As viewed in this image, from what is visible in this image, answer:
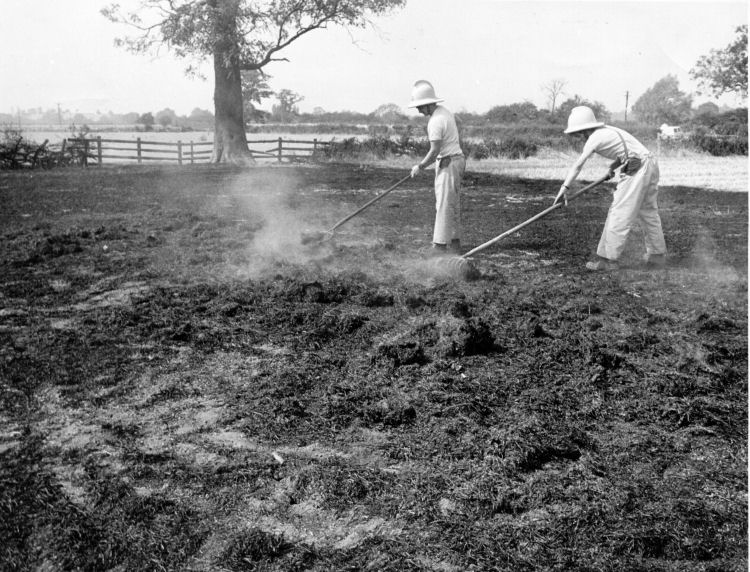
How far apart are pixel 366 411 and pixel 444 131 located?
4364 mm

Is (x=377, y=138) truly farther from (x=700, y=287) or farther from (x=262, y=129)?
(x=262, y=129)

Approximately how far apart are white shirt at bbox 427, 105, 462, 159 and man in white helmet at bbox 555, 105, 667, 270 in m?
1.25

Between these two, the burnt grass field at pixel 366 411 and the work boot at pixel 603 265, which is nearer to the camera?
the burnt grass field at pixel 366 411

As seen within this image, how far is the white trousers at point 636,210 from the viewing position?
22.5 feet

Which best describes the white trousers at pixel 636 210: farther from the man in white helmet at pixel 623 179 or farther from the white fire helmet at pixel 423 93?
the white fire helmet at pixel 423 93

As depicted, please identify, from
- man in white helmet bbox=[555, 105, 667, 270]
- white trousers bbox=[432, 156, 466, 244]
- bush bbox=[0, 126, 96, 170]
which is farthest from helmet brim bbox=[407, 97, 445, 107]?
bush bbox=[0, 126, 96, 170]

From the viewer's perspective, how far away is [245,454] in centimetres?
328

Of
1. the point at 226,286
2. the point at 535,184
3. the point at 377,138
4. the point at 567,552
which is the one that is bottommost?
the point at 567,552

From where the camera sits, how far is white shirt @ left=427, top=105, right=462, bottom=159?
284 inches

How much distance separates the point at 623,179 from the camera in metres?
6.97

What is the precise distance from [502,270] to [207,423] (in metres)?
4.29

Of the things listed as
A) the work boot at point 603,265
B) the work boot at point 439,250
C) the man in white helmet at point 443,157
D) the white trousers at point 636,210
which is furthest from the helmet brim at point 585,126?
the work boot at point 439,250

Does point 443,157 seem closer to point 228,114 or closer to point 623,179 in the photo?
point 623,179

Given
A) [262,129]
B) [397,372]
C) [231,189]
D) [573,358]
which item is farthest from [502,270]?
[262,129]
